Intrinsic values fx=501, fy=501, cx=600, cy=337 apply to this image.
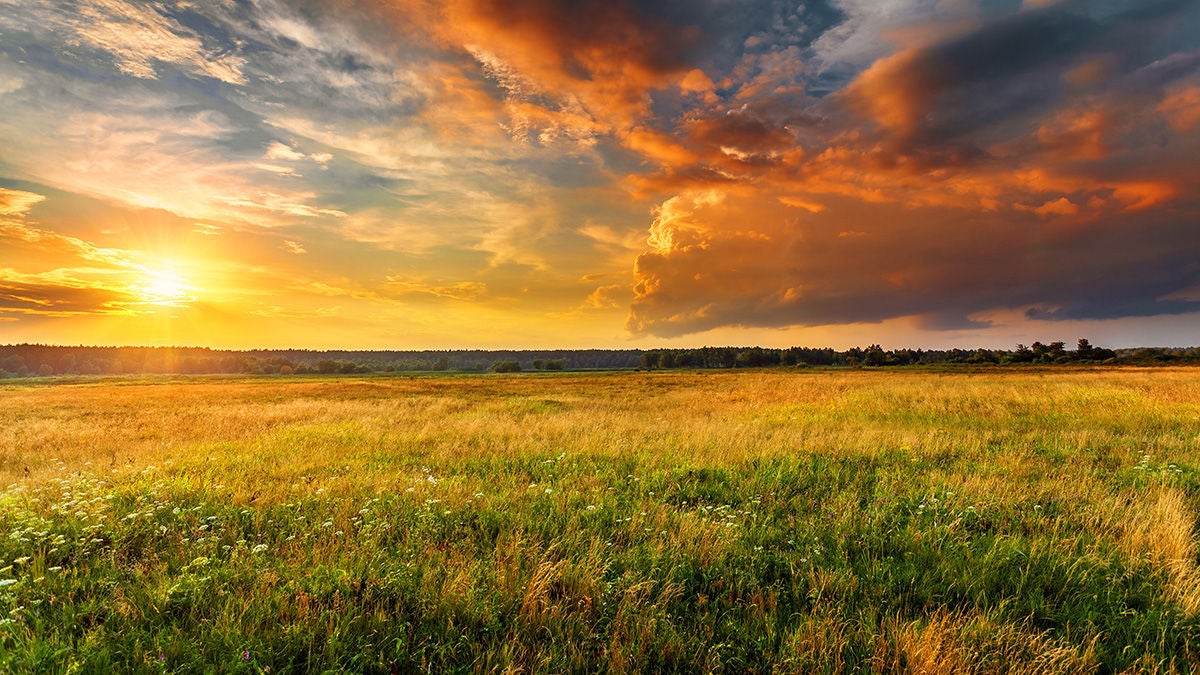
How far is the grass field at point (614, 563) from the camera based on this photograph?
392cm

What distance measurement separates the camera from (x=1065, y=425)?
1711cm

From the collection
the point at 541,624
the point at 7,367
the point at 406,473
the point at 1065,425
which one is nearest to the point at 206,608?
the point at 541,624

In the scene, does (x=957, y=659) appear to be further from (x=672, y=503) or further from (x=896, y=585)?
(x=672, y=503)

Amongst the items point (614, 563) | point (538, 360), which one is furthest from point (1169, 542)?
point (538, 360)

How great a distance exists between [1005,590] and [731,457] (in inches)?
246

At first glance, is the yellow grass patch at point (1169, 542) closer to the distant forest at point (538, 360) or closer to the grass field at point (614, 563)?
the grass field at point (614, 563)

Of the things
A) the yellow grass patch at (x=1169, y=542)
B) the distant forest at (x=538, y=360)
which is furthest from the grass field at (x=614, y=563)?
A: the distant forest at (x=538, y=360)

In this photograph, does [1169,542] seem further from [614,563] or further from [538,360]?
[538,360]

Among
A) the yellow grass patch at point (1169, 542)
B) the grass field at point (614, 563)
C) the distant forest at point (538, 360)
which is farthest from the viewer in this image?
the distant forest at point (538, 360)

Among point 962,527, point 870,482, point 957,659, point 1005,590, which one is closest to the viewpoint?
point 957,659

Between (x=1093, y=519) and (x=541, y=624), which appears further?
(x=1093, y=519)

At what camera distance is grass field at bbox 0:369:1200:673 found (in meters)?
3.92

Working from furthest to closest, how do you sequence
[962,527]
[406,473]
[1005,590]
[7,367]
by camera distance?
[7,367]
[406,473]
[962,527]
[1005,590]

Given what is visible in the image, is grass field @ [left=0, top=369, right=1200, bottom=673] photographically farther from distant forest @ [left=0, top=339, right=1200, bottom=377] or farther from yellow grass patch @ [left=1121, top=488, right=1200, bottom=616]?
distant forest @ [left=0, top=339, right=1200, bottom=377]
